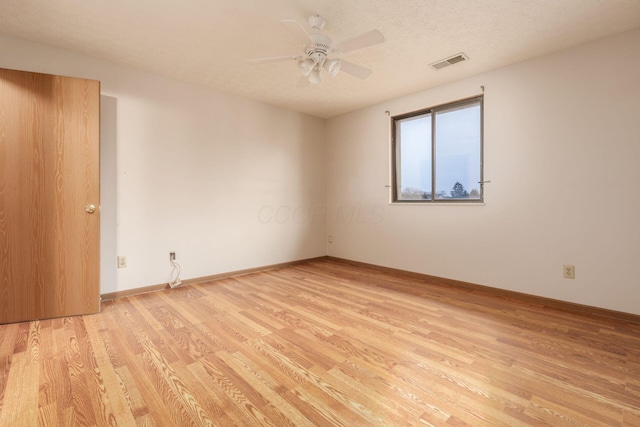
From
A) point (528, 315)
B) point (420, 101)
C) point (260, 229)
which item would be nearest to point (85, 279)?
point (260, 229)

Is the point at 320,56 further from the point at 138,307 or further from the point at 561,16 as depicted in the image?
the point at 138,307

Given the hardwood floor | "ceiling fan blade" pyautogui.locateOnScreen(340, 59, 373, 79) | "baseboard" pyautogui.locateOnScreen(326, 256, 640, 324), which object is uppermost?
"ceiling fan blade" pyautogui.locateOnScreen(340, 59, 373, 79)

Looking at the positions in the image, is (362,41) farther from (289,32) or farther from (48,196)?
(48,196)

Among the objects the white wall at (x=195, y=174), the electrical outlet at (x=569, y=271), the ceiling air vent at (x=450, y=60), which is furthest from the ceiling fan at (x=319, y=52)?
the electrical outlet at (x=569, y=271)

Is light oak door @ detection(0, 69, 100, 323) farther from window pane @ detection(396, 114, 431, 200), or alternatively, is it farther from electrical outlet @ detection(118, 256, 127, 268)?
window pane @ detection(396, 114, 431, 200)

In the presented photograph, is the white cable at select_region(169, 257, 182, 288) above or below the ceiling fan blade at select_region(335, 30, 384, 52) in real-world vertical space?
below

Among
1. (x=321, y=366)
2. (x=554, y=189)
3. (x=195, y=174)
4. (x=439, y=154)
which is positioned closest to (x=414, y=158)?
(x=439, y=154)

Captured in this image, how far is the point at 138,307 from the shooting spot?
9.11ft

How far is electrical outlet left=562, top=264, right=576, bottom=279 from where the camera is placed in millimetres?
2707

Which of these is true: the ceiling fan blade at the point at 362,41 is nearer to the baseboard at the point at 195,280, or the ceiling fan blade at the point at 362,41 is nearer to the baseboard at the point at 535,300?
the baseboard at the point at 535,300

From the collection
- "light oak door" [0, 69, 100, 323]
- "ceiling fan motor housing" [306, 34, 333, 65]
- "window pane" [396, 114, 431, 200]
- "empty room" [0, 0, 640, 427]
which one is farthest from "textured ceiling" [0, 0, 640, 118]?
"window pane" [396, 114, 431, 200]

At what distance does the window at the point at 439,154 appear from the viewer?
344cm

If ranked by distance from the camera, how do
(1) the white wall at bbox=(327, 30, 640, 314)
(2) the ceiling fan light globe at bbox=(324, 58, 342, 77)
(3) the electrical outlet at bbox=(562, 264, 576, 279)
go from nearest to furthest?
(2) the ceiling fan light globe at bbox=(324, 58, 342, 77) → (1) the white wall at bbox=(327, 30, 640, 314) → (3) the electrical outlet at bbox=(562, 264, 576, 279)

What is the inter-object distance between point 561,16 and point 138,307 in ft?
14.3
